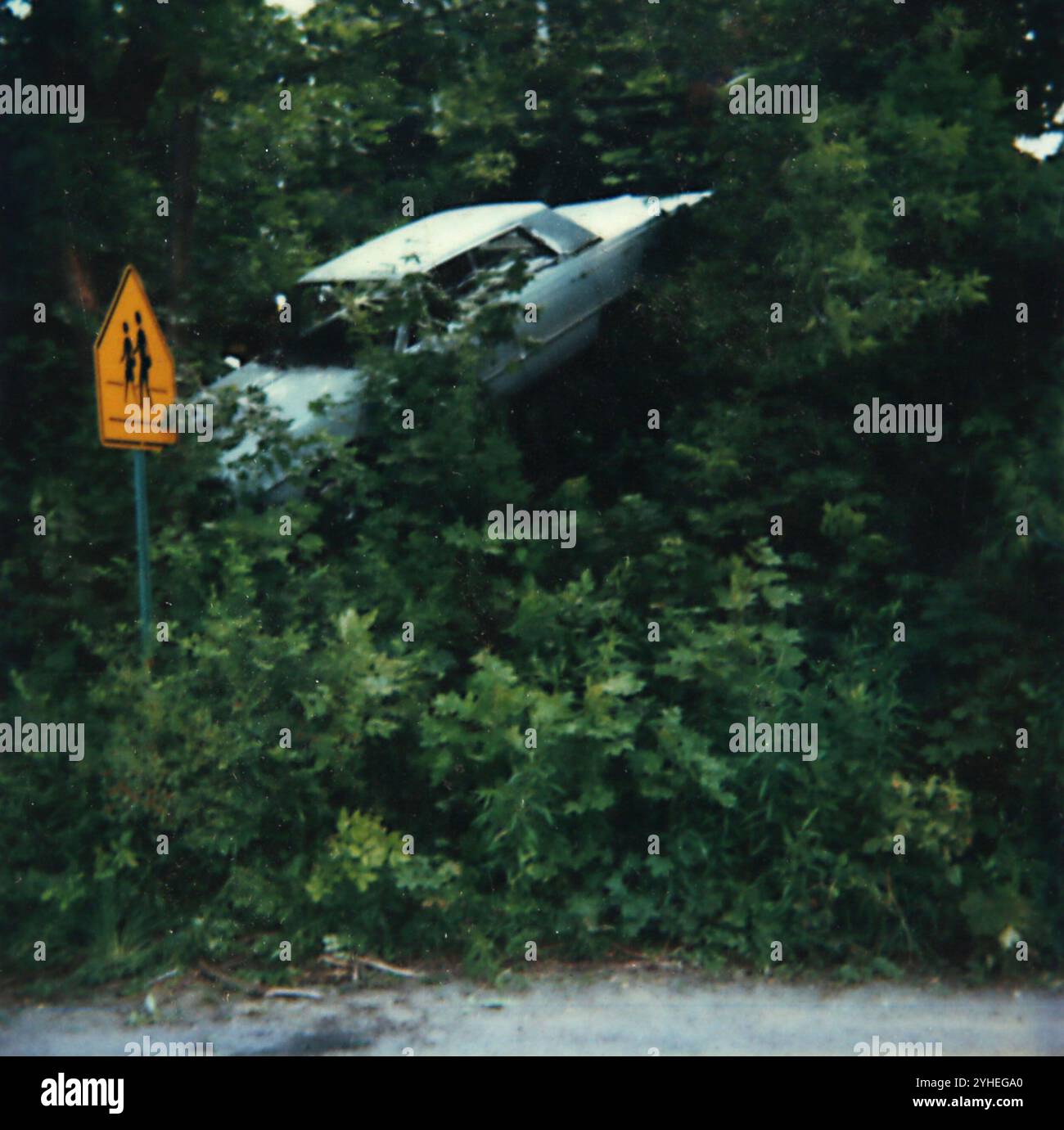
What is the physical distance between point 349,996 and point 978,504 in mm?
3937

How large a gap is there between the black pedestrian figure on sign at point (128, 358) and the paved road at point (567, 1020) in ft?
9.41

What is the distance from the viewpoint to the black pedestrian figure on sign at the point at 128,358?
594cm

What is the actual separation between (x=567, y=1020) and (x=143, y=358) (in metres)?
3.76

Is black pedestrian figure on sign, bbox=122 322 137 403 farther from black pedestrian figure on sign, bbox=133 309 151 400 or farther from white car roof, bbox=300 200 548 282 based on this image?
white car roof, bbox=300 200 548 282

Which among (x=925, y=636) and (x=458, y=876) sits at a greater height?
(x=925, y=636)

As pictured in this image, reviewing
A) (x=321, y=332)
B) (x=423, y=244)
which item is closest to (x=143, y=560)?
(x=321, y=332)

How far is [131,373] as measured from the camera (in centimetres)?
597

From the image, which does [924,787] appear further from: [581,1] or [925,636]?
[581,1]

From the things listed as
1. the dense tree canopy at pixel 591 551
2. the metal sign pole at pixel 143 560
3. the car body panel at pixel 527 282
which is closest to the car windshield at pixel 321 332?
the car body panel at pixel 527 282

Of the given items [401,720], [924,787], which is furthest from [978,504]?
[401,720]

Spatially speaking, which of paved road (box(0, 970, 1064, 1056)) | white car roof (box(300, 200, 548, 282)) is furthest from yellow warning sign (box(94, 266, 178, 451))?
paved road (box(0, 970, 1064, 1056))

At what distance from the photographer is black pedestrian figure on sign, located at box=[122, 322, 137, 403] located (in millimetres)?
5938

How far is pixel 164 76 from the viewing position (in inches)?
273

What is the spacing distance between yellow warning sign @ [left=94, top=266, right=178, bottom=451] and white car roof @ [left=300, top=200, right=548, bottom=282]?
1.80 meters
